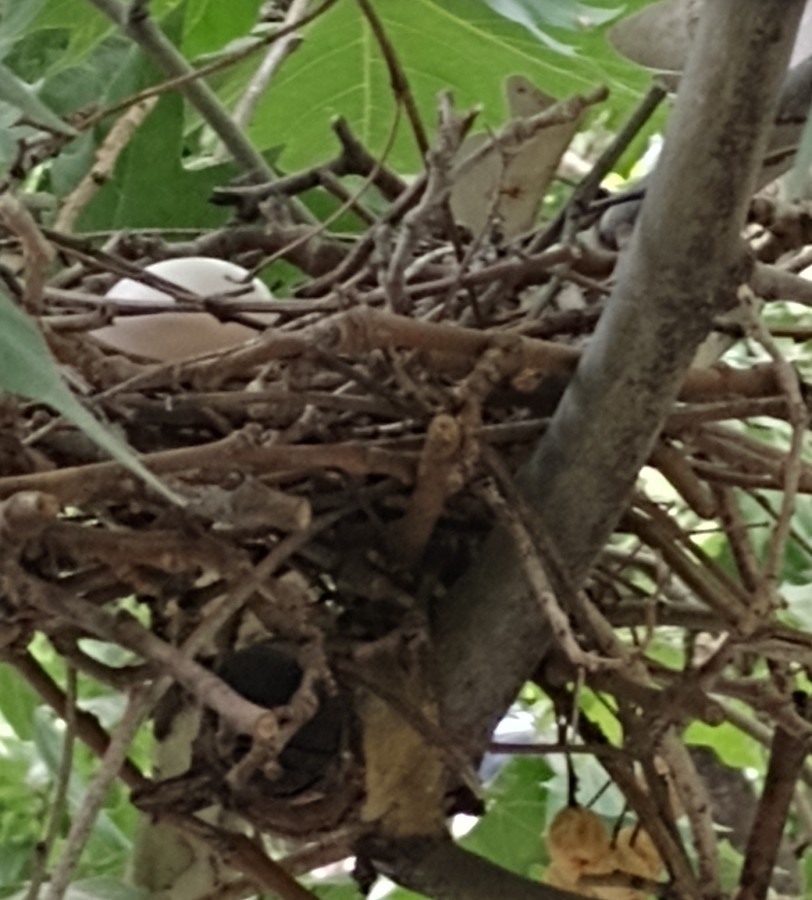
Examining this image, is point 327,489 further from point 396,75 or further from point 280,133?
point 280,133

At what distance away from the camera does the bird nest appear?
0.42m

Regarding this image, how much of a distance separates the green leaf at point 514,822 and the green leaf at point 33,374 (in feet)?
2.07

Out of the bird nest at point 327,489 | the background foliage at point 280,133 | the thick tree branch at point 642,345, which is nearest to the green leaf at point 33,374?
the bird nest at point 327,489

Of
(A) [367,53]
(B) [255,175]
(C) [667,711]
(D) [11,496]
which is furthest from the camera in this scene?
(A) [367,53]

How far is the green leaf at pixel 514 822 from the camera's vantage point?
0.88 meters

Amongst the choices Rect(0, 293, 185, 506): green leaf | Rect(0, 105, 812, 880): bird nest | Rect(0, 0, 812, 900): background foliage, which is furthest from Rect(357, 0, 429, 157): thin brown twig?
Rect(0, 293, 185, 506): green leaf

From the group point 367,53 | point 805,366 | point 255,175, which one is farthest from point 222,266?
point 805,366

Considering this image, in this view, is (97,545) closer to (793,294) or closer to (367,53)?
(793,294)

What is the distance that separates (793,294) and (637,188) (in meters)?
0.08

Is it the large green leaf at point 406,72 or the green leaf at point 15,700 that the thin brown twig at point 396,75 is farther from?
the green leaf at point 15,700

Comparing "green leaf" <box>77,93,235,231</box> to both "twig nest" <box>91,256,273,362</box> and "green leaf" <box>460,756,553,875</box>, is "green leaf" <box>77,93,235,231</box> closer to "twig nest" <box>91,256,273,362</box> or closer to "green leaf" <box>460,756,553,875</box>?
"twig nest" <box>91,256,273,362</box>

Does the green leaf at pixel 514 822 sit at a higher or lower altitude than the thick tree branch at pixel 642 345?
lower

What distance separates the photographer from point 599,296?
1.72 ft

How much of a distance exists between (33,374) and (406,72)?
2.05 ft
